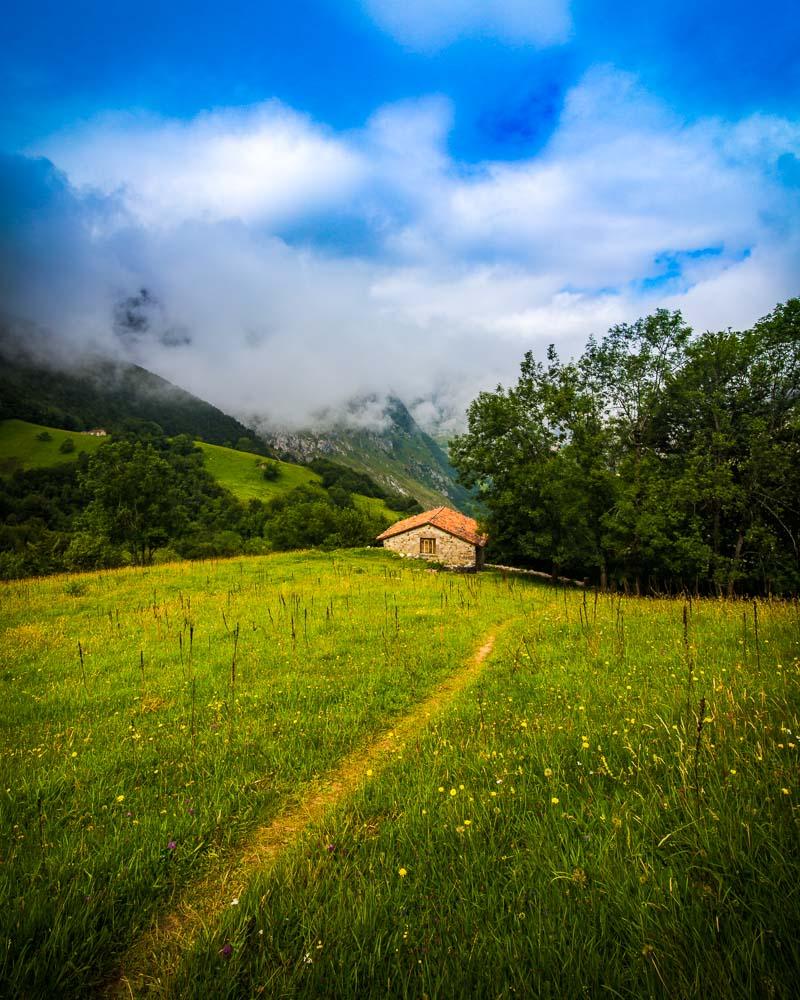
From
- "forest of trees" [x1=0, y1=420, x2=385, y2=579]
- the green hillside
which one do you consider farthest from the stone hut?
the green hillside

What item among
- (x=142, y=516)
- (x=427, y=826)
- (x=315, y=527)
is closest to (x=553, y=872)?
(x=427, y=826)

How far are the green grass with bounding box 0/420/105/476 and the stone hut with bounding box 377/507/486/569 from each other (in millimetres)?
110547

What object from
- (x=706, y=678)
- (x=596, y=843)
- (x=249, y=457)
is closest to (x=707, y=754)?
(x=596, y=843)

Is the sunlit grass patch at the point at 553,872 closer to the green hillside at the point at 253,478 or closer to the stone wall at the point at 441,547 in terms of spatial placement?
the stone wall at the point at 441,547

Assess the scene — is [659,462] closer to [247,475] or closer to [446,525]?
[446,525]

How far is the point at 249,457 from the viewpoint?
182000mm

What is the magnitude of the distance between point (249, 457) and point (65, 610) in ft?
581

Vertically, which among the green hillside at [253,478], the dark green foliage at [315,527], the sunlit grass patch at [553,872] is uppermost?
the green hillside at [253,478]

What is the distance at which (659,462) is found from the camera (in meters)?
31.7

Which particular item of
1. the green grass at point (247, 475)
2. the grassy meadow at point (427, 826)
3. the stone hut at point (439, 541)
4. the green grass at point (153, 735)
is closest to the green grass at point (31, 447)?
the green grass at point (247, 475)

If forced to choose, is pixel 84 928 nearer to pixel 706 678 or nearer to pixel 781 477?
pixel 706 678

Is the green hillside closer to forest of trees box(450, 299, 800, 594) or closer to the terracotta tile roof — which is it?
the terracotta tile roof

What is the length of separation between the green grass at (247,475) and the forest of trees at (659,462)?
4626 inches

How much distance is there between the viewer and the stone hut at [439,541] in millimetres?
52125
